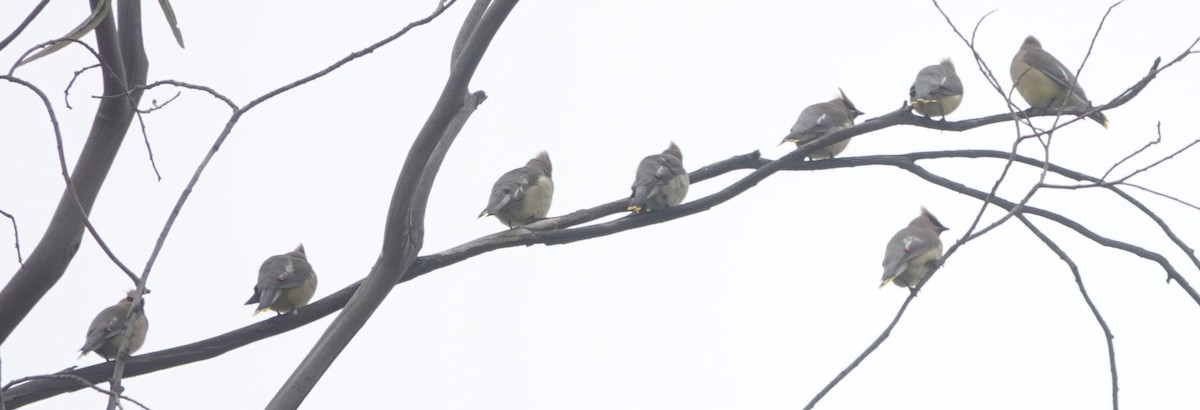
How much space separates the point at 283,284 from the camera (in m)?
7.19

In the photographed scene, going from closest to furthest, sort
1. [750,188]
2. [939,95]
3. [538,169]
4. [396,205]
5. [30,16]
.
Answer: [30,16] < [396,205] < [750,188] < [939,95] < [538,169]

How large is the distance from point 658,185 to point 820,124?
5.42 feet

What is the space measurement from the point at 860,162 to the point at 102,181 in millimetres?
3324

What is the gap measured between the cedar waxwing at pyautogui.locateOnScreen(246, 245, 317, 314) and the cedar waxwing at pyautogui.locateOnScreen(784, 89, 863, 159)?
306 centimetres

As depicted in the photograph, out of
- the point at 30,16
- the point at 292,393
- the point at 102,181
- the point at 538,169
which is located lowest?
the point at 292,393

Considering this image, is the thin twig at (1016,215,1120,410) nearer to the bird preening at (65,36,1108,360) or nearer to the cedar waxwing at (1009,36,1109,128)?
the bird preening at (65,36,1108,360)

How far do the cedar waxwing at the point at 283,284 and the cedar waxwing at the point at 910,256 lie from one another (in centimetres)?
344

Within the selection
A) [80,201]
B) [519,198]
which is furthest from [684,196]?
[80,201]

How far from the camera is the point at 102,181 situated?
443 cm

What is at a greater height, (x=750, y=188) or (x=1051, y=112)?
(x=1051, y=112)

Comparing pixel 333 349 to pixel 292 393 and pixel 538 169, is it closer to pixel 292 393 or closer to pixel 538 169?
pixel 292 393

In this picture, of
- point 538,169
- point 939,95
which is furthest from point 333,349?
point 939,95

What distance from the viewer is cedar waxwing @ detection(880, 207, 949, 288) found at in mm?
7465

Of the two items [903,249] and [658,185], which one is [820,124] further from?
[658,185]
